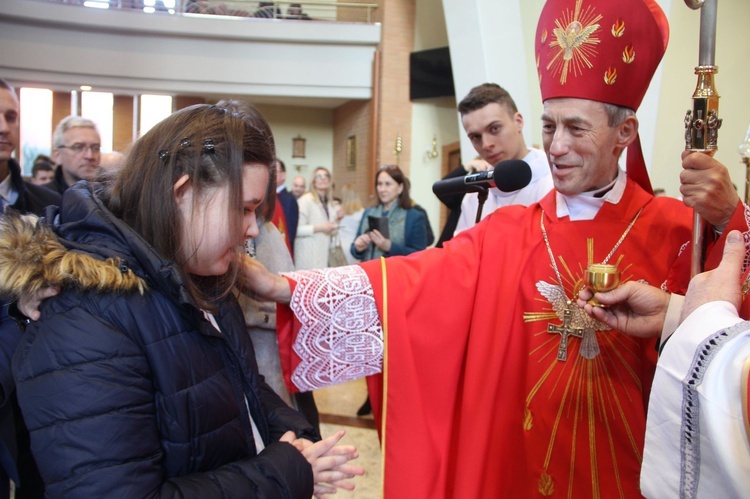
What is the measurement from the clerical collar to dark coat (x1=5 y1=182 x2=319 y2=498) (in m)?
1.02

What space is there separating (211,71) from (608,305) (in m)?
10.1

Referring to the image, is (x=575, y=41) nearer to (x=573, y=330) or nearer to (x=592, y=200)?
(x=592, y=200)

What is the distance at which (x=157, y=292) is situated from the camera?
43.1 inches

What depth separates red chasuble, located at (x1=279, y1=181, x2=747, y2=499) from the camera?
1527 millimetres

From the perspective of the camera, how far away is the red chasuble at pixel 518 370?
153cm

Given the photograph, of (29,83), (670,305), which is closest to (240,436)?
(670,305)

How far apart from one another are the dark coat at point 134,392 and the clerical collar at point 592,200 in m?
1.02

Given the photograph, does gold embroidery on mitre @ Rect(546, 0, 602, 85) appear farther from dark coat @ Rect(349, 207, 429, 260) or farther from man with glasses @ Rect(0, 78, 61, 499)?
dark coat @ Rect(349, 207, 429, 260)

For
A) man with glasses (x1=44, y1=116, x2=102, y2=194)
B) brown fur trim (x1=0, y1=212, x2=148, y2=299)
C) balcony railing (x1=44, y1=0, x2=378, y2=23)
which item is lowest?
brown fur trim (x1=0, y1=212, x2=148, y2=299)

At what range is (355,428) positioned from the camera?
4.37m

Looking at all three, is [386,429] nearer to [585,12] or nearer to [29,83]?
[585,12]

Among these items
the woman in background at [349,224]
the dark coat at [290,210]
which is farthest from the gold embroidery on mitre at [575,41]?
the woman in background at [349,224]

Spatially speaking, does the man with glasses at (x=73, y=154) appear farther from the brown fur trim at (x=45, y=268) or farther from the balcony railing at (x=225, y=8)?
the balcony railing at (x=225, y=8)

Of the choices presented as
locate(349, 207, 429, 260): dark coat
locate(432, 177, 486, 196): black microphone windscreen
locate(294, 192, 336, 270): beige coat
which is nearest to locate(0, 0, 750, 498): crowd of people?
locate(432, 177, 486, 196): black microphone windscreen
